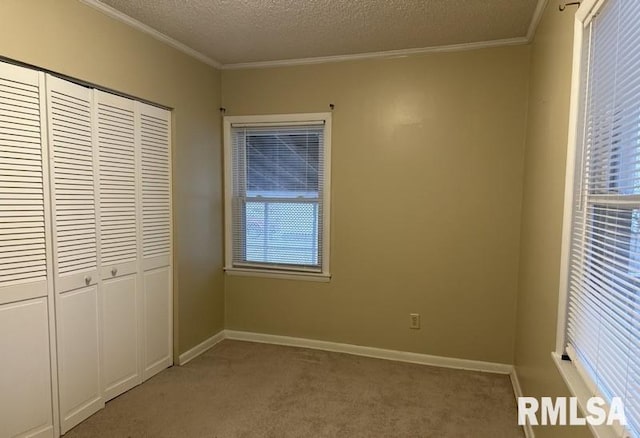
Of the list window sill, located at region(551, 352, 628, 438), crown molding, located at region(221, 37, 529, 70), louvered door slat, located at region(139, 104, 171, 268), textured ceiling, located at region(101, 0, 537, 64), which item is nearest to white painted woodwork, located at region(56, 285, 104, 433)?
louvered door slat, located at region(139, 104, 171, 268)

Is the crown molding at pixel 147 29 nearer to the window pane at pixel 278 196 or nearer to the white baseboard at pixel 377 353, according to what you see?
the window pane at pixel 278 196

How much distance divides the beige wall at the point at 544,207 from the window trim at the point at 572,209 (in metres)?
0.09

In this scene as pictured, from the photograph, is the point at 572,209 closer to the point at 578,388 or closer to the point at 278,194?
the point at 578,388

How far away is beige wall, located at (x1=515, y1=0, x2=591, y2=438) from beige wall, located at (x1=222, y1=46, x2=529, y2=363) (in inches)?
8.1

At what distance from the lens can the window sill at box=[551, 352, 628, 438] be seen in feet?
3.70

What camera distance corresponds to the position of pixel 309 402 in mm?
2623

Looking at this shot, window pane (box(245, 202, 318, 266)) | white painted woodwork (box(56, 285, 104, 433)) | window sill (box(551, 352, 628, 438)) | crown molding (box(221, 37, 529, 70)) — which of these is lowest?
white painted woodwork (box(56, 285, 104, 433))

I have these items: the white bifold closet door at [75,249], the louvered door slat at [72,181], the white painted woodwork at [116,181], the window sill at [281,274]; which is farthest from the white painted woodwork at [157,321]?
the window sill at [281,274]

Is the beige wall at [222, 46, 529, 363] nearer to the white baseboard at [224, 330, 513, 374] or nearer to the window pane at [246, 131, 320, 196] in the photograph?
the white baseboard at [224, 330, 513, 374]

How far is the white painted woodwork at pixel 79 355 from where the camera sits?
2.23 metres

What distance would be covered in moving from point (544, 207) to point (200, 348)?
291cm

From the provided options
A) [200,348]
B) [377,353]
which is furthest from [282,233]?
[377,353]

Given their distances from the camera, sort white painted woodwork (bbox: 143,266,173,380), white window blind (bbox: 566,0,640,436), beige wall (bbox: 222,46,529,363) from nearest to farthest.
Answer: white window blind (bbox: 566,0,640,436) < white painted woodwork (bbox: 143,266,173,380) < beige wall (bbox: 222,46,529,363)

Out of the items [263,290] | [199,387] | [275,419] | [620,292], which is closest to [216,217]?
[263,290]
